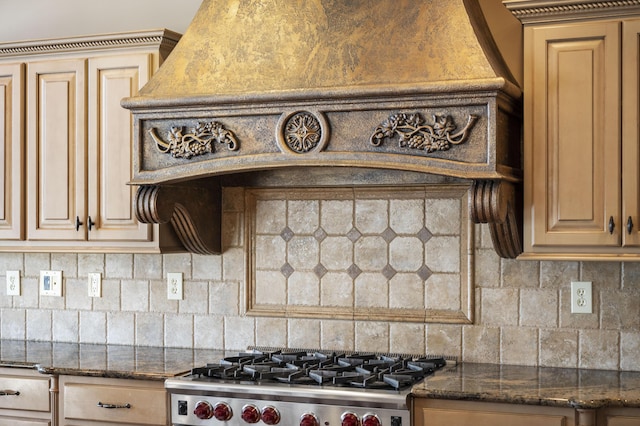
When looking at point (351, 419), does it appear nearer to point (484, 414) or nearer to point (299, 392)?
point (299, 392)

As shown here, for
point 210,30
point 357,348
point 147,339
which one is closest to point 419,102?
point 210,30

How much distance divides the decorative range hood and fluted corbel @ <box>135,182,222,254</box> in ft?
0.04

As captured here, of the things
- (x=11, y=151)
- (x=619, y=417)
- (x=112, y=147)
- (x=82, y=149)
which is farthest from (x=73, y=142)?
(x=619, y=417)

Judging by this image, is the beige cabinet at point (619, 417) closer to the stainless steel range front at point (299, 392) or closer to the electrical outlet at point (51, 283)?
the stainless steel range front at point (299, 392)

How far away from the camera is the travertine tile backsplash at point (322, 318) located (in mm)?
3512

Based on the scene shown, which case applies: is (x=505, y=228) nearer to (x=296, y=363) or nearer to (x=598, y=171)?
(x=598, y=171)

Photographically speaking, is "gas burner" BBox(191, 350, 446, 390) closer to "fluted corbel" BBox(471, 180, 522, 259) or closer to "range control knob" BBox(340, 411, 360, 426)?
"range control knob" BBox(340, 411, 360, 426)

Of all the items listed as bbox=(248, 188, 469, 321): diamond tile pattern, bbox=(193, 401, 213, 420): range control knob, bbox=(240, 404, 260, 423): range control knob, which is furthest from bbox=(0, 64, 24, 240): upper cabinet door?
bbox=(240, 404, 260, 423): range control knob

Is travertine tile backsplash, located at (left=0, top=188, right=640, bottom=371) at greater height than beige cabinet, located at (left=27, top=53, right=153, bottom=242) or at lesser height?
lesser

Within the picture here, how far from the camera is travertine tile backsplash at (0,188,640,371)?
3512 mm

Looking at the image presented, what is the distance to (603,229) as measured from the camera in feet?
10.5

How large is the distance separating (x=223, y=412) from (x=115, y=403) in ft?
1.66

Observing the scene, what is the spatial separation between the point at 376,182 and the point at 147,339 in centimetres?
133

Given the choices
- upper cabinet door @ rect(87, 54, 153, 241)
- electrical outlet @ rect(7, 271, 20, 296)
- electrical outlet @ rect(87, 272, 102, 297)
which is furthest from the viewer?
electrical outlet @ rect(7, 271, 20, 296)
